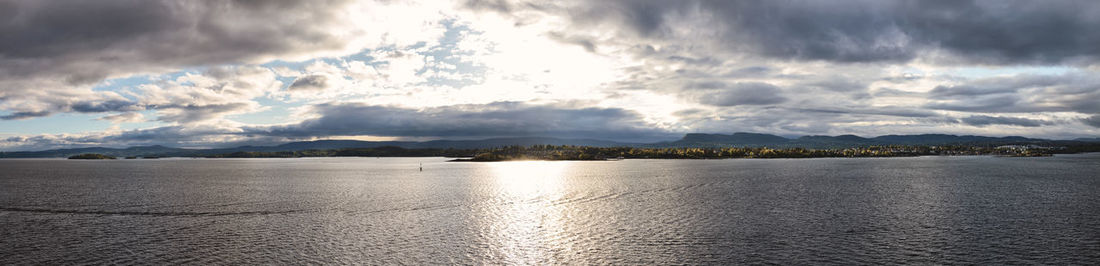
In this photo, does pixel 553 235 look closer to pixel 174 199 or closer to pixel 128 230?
pixel 128 230

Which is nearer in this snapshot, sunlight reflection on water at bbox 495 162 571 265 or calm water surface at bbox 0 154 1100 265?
calm water surface at bbox 0 154 1100 265

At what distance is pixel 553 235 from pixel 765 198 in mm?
40060

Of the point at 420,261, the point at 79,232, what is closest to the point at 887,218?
the point at 420,261

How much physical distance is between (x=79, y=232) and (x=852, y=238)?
59.5 metres

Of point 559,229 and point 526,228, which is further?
point 526,228

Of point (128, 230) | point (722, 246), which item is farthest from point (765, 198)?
point (128, 230)

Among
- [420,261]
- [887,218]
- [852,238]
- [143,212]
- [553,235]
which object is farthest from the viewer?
[143,212]

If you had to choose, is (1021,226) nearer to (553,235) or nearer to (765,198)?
(765,198)

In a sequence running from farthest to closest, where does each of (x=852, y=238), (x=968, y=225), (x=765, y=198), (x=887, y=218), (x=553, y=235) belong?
(x=765, y=198)
(x=887, y=218)
(x=968, y=225)
(x=553, y=235)
(x=852, y=238)

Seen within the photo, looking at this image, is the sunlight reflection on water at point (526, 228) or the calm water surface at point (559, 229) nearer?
the calm water surface at point (559, 229)

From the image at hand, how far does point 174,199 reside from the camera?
73625 millimetres

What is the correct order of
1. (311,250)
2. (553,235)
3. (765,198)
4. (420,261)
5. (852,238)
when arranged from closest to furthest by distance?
(420,261) < (311,250) < (852,238) < (553,235) < (765,198)

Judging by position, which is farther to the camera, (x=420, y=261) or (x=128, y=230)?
(x=128, y=230)

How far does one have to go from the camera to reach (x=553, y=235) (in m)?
43.4
